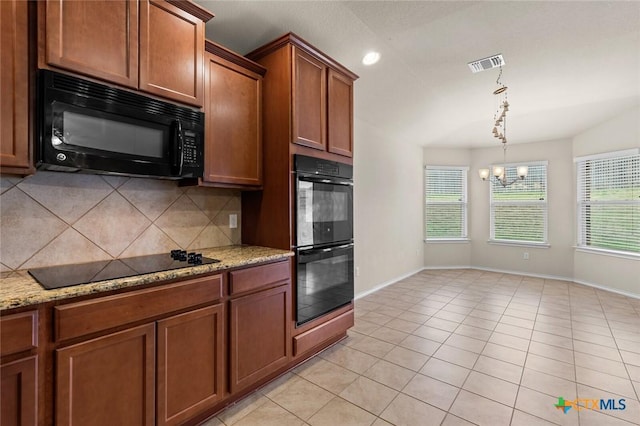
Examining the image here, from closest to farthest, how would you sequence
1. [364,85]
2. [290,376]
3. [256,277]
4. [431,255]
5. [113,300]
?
[113,300] < [256,277] < [290,376] < [364,85] < [431,255]

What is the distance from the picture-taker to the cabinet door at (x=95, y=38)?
137 cm

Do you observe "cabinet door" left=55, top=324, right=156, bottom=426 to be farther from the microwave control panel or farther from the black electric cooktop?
the microwave control panel

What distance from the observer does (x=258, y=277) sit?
A: 77.7 inches

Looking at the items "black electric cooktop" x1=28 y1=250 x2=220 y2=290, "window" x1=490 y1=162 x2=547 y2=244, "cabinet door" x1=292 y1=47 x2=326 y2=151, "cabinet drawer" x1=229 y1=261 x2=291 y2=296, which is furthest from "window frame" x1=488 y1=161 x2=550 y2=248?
"black electric cooktop" x1=28 y1=250 x2=220 y2=290

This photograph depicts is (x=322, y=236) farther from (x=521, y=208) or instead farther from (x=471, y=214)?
(x=521, y=208)

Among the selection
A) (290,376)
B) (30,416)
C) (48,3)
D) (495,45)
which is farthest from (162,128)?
(495,45)

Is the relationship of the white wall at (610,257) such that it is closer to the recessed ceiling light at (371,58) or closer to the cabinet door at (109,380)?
the recessed ceiling light at (371,58)

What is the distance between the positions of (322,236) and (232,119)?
1.18 meters

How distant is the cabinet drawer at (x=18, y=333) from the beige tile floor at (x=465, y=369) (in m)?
1.11

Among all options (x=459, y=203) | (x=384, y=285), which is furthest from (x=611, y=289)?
(x=384, y=285)

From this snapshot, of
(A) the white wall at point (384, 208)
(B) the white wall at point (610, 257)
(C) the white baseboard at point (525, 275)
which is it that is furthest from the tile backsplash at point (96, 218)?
(B) the white wall at point (610, 257)

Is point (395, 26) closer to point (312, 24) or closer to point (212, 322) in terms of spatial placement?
point (312, 24)

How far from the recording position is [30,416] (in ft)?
3.74

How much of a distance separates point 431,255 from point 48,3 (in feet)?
20.8
